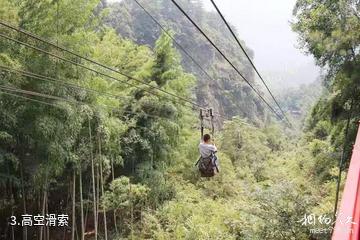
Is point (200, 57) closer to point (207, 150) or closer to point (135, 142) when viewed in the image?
point (135, 142)

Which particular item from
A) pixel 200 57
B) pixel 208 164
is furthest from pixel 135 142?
pixel 200 57

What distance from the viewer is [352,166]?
1.80 metres

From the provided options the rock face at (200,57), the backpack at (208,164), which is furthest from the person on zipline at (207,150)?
the rock face at (200,57)

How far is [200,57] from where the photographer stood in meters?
47.8

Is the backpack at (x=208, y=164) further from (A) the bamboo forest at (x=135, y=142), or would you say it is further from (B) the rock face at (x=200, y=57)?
(B) the rock face at (x=200, y=57)

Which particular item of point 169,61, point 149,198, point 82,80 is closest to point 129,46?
point 169,61

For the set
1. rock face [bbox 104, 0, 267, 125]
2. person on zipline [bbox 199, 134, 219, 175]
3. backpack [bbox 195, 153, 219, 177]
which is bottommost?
backpack [bbox 195, 153, 219, 177]

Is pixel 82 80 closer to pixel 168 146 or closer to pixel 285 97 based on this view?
pixel 168 146

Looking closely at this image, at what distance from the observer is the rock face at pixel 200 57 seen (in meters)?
41.9

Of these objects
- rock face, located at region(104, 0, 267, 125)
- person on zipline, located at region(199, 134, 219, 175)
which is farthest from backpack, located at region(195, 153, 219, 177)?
rock face, located at region(104, 0, 267, 125)

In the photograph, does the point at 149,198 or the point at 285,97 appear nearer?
the point at 149,198

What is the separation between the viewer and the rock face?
1649 inches

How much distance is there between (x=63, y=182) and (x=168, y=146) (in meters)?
3.33

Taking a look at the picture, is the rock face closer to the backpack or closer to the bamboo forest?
the bamboo forest
